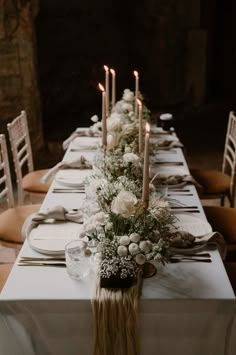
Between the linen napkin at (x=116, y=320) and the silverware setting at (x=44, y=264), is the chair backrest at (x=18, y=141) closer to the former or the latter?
the silverware setting at (x=44, y=264)

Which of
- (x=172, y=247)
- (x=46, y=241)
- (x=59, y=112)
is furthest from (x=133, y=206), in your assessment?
(x=59, y=112)

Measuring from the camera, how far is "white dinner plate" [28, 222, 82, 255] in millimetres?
2041

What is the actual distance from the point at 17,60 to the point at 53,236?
3830 mm

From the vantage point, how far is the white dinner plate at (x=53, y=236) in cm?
204

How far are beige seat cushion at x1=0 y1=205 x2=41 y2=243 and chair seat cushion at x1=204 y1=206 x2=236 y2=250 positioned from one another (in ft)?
3.74

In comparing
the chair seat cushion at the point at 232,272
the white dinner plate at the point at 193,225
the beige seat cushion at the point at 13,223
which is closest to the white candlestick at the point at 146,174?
the white dinner plate at the point at 193,225

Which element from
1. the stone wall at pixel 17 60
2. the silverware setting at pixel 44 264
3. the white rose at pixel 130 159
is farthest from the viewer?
the stone wall at pixel 17 60

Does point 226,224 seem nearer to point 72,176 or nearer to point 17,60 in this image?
point 72,176

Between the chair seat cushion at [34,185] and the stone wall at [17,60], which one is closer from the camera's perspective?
the chair seat cushion at [34,185]

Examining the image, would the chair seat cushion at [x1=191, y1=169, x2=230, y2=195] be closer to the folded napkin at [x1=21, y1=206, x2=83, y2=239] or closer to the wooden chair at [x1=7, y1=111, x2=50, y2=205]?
the wooden chair at [x1=7, y1=111, x2=50, y2=205]

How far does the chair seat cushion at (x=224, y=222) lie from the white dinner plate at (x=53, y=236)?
96 cm

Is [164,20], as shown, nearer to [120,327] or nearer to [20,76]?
[20,76]

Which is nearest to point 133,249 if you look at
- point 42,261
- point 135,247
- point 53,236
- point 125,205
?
point 135,247

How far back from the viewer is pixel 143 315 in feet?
5.67
